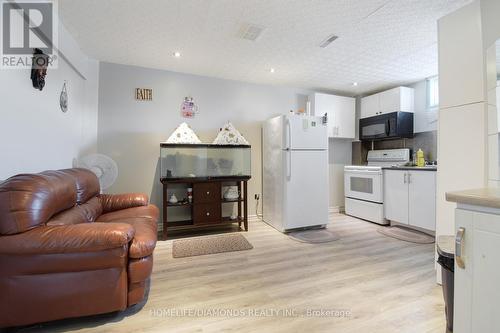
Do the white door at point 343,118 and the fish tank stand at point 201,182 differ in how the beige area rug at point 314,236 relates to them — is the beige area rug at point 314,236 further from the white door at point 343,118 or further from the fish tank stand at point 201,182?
the white door at point 343,118

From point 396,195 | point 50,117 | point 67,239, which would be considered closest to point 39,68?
point 50,117

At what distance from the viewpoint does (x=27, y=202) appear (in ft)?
4.35

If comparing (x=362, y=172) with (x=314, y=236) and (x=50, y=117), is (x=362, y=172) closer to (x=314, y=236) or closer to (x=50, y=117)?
(x=314, y=236)

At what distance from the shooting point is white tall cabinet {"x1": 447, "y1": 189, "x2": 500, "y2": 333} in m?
0.77

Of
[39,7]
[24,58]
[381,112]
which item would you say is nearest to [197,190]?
[24,58]

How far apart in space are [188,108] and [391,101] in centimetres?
348

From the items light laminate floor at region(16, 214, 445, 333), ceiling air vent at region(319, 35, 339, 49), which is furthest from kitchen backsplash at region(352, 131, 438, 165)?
ceiling air vent at region(319, 35, 339, 49)

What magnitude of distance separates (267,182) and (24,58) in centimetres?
317

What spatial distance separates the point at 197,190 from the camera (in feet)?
10.7

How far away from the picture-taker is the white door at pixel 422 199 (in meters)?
3.07

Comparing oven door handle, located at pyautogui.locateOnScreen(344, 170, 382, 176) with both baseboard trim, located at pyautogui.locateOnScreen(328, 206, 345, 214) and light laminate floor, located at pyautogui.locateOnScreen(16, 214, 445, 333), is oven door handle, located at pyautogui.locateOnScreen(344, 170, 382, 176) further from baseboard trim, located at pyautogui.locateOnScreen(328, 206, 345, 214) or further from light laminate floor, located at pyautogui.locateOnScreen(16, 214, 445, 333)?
light laminate floor, located at pyautogui.locateOnScreen(16, 214, 445, 333)

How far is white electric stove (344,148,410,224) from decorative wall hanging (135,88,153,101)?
3.70 meters

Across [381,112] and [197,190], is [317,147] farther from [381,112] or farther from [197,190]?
[197,190]

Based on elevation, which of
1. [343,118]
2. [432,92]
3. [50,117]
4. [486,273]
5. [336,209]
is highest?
[432,92]
